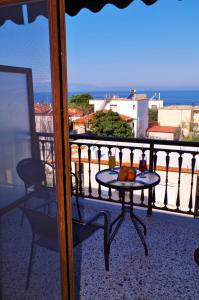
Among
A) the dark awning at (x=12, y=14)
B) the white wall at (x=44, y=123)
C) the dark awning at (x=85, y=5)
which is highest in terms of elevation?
the dark awning at (x=85, y=5)

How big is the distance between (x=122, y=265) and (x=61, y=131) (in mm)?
1864

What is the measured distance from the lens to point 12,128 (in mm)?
1123

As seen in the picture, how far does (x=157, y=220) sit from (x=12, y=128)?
268cm

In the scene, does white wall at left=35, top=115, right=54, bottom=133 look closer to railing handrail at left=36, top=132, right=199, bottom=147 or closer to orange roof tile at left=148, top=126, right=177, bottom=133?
railing handrail at left=36, top=132, right=199, bottom=147

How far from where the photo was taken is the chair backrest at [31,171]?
109 cm

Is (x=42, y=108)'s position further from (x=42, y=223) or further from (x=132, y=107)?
(x=132, y=107)

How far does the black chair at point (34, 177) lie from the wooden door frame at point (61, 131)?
0.26ft

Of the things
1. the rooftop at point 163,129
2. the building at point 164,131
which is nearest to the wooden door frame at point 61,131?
the building at point 164,131

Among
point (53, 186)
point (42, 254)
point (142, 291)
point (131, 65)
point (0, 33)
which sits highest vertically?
point (131, 65)

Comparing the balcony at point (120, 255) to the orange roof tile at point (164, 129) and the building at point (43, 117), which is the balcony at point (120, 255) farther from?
the orange roof tile at point (164, 129)

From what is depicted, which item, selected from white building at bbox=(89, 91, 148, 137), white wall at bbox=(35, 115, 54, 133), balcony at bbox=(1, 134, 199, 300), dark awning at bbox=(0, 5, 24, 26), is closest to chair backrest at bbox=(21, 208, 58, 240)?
balcony at bbox=(1, 134, 199, 300)

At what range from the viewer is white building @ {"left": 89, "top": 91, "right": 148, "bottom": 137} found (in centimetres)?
1844

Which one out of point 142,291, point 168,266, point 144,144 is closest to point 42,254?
point 142,291

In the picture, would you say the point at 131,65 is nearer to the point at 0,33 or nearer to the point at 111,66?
the point at 111,66
